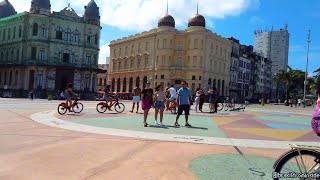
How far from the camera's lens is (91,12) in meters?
63.2

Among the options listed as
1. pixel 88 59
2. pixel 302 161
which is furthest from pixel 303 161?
pixel 88 59

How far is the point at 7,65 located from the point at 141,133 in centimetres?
5682

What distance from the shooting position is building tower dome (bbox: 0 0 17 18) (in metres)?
71.8

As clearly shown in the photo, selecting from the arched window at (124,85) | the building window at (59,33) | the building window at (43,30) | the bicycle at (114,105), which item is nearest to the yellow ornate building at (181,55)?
the arched window at (124,85)

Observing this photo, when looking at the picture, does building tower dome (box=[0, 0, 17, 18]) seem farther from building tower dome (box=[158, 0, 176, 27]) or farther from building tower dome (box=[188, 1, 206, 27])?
building tower dome (box=[188, 1, 206, 27])

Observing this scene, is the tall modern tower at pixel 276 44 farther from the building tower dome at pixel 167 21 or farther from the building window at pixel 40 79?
the building window at pixel 40 79

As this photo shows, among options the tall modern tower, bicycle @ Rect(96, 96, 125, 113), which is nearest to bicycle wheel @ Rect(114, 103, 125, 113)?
bicycle @ Rect(96, 96, 125, 113)

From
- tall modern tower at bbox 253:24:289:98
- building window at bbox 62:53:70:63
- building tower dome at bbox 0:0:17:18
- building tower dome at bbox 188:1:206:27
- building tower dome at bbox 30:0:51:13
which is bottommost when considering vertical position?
building window at bbox 62:53:70:63

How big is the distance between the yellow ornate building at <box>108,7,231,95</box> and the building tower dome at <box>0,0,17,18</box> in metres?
26.9

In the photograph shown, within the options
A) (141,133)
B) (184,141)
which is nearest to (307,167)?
(184,141)

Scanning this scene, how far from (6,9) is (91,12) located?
70.2 ft

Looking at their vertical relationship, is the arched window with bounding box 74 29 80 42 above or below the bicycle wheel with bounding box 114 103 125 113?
above

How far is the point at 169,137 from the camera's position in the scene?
10539 millimetres

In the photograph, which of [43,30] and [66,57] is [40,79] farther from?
[43,30]
